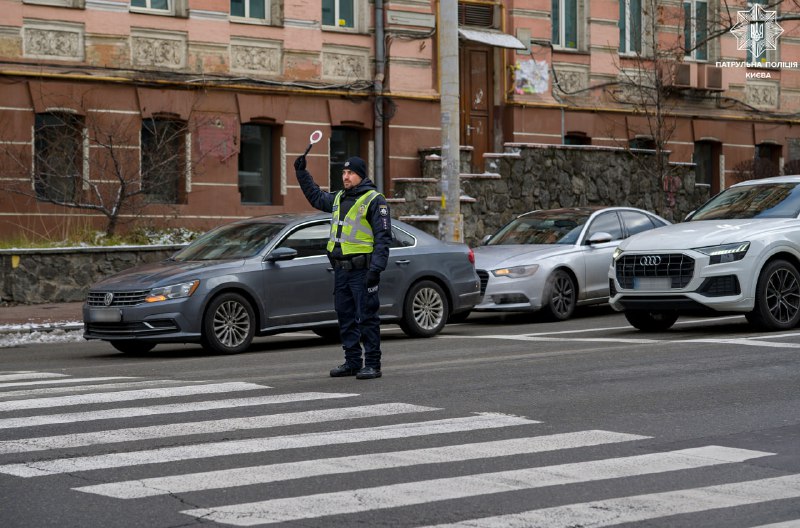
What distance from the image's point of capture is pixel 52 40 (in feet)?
79.9

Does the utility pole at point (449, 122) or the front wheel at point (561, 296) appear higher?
the utility pole at point (449, 122)

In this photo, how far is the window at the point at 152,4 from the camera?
25562 millimetres

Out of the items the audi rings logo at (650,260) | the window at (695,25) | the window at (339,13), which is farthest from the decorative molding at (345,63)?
the audi rings logo at (650,260)

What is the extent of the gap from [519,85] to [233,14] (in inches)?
284

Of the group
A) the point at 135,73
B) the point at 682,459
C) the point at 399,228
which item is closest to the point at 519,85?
the point at 135,73

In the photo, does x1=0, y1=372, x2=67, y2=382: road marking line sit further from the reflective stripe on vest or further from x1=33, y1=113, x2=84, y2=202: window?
x1=33, y1=113, x2=84, y2=202: window

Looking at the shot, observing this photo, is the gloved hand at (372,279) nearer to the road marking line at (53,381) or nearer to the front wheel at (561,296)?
the road marking line at (53,381)

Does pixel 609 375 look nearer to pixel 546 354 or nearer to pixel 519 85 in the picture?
pixel 546 354

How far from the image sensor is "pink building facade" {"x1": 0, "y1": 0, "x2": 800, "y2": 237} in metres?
24.3

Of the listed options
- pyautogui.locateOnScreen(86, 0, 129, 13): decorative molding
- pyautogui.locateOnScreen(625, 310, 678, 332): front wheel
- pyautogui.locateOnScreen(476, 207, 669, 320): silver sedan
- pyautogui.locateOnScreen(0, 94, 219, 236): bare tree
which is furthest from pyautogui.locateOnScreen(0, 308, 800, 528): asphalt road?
pyautogui.locateOnScreen(86, 0, 129, 13): decorative molding

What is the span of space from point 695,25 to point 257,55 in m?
12.9

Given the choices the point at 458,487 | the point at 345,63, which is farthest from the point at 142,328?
the point at 345,63

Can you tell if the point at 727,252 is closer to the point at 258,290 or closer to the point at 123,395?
the point at 258,290

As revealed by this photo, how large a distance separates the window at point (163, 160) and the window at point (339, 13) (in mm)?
4125
